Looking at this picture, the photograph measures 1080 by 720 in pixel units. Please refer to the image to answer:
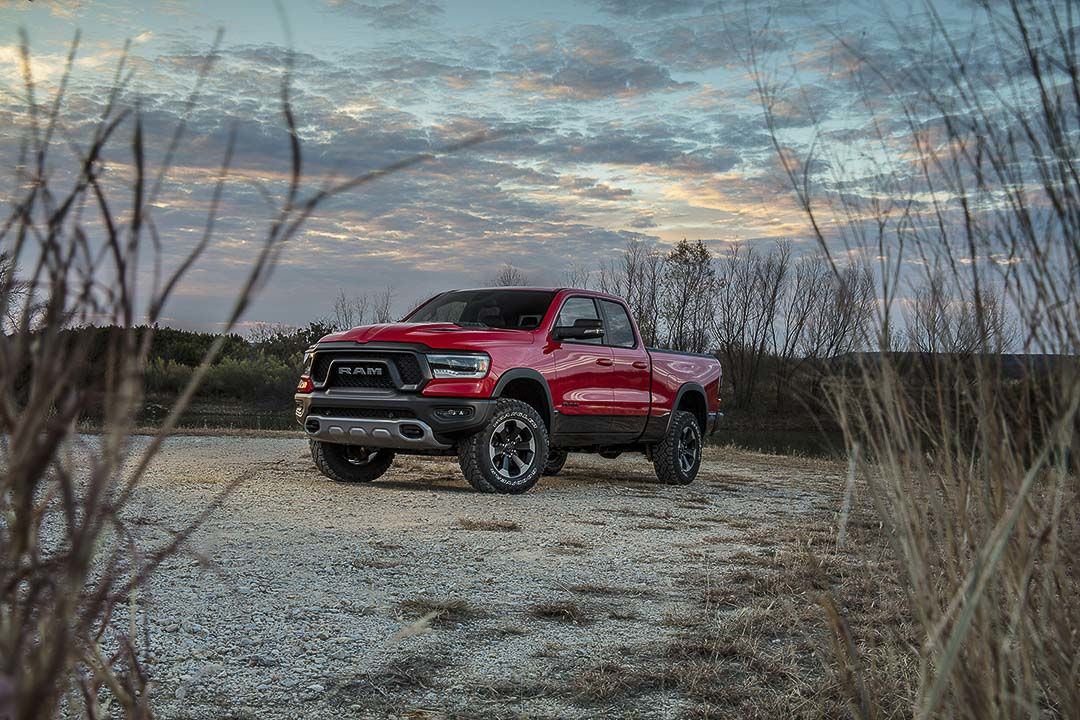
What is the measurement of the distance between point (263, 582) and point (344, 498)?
3740 mm

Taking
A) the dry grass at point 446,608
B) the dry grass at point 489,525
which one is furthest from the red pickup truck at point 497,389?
the dry grass at point 446,608

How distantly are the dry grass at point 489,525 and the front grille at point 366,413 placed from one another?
5.81ft

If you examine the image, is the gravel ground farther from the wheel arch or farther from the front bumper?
the wheel arch

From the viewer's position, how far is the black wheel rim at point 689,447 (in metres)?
12.1

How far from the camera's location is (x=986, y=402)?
2514mm

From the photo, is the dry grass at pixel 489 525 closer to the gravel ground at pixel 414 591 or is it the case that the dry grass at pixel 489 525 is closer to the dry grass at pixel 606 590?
the gravel ground at pixel 414 591

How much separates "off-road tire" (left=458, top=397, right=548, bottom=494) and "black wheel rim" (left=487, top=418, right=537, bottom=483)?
0.01m

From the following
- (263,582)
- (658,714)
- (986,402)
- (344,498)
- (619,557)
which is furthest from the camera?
(344,498)

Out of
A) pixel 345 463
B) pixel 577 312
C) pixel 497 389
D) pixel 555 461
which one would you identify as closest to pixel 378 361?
pixel 497 389

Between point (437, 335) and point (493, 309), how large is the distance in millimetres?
1316

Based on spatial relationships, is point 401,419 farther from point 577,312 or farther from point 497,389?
point 577,312

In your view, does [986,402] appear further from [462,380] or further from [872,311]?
[462,380]

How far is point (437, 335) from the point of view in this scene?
953 centimetres

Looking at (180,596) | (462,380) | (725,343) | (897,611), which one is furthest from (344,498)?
(725,343)
